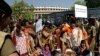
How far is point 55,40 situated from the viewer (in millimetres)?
14211

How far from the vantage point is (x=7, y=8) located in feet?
8.28

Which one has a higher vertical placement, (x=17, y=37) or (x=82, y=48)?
(x=17, y=37)

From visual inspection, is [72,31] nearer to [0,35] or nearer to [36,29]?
[36,29]

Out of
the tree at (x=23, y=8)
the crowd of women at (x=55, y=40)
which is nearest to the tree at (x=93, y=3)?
the tree at (x=23, y=8)

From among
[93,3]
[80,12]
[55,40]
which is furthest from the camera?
[93,3]

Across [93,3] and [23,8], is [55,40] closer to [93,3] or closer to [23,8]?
[23,8]

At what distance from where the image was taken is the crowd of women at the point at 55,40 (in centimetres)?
1011

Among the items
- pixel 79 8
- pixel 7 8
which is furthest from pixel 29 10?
pixel 7 8

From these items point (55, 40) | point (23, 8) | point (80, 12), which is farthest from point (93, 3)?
point (55, 40)

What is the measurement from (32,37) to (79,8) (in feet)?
12.5

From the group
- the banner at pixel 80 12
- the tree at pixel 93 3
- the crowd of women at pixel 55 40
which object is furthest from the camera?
the tree at pixel 93 3

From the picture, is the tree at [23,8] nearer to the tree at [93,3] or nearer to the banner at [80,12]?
the tree at [93,3]

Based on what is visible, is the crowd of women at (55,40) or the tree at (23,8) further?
the tree at (23,8)

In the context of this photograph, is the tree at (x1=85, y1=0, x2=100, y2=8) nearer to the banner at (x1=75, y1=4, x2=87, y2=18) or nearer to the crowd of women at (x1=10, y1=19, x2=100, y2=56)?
the banner at (x1=75, y1=4, x2=87, y2=18)
